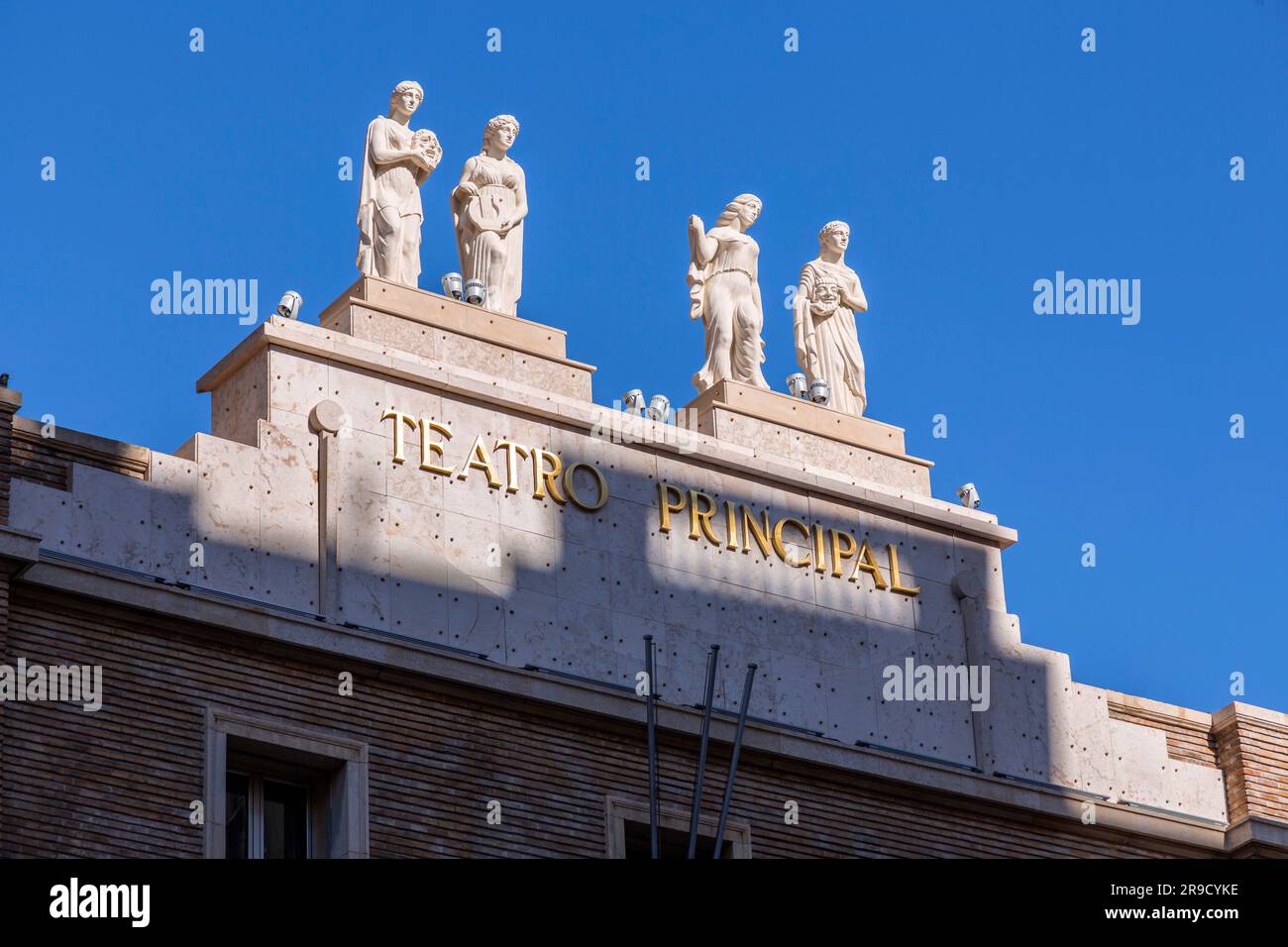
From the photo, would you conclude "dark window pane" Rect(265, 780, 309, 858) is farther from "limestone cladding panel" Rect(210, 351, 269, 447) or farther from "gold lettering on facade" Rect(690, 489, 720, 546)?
"gold lettering on facade" Rect(690, 489, 720, 546)

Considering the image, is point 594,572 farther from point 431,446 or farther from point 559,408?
point 431,446

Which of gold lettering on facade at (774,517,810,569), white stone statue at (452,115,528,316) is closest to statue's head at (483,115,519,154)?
white stone statue at (452,115,528,316)

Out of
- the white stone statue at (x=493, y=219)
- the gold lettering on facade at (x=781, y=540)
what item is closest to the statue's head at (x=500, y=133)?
the white stone statue at (x=493, y=219)

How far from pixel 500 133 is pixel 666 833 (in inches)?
354

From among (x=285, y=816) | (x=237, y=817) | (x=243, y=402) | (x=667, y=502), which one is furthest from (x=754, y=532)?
(x=237, y=817)

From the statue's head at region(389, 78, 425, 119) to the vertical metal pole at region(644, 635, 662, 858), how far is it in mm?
7224

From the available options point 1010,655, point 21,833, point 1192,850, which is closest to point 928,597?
point 1010,655

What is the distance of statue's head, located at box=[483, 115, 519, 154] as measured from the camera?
128ft

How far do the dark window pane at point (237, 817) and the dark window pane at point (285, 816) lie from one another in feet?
0.85

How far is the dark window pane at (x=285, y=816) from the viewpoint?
111ft
